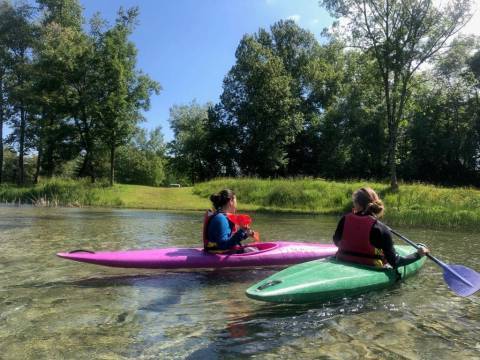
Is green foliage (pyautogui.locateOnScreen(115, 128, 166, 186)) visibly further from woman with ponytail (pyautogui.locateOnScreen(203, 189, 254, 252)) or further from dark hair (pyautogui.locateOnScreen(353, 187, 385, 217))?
dark hair (pyautogui.locateOnScreen(353, 187, 385, 217))

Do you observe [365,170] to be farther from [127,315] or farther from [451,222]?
[127,315]

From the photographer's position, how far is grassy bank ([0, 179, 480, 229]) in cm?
1706

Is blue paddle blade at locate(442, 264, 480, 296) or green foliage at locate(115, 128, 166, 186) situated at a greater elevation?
green foliage at locate(115, 128, 166, 186)

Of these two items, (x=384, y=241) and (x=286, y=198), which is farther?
(x=286, y=198)

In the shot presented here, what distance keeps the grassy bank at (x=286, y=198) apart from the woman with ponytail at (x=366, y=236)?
11.2 meters

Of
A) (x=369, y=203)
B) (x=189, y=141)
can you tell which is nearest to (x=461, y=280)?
(x=369, y=203)

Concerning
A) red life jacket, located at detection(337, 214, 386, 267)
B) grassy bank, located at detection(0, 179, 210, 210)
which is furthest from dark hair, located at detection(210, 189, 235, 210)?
grassy bank, located at detection(0, 179, 210, 210)

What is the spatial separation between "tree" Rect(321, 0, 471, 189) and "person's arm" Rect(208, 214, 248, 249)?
1625cm

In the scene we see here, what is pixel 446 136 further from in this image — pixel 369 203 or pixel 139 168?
pixel 369 203

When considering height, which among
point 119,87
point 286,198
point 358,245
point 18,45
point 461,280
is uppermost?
point 18,45

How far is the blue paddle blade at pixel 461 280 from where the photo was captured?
590 centimetres

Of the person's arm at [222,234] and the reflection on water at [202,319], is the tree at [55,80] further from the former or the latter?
the person's arm at [222,234]

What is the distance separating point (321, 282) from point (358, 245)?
0.97m

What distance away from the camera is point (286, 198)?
953 inches
